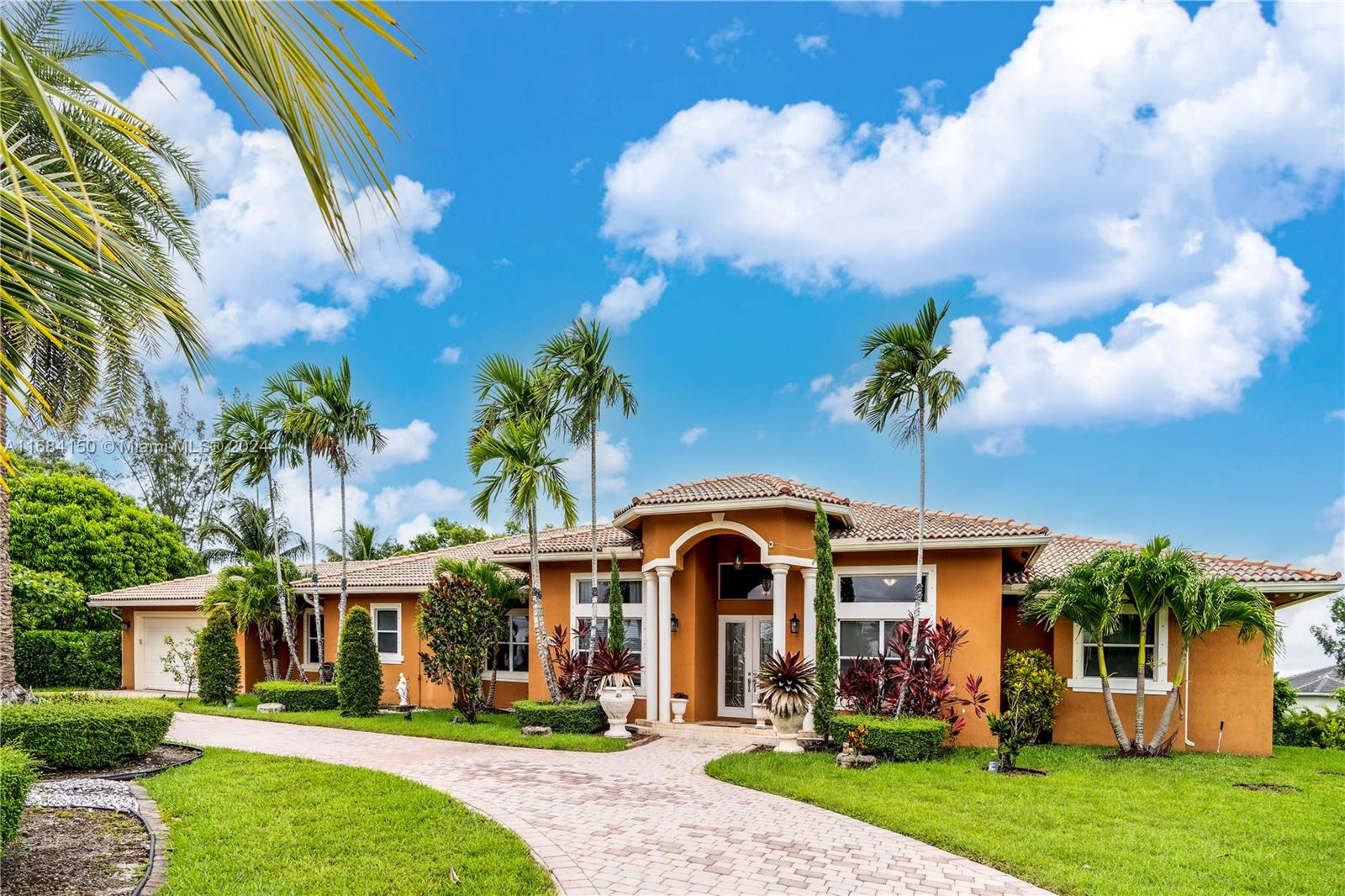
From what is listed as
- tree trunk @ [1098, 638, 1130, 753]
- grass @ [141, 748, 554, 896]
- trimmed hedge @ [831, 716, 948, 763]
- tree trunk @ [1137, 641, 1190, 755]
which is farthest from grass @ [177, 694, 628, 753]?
tree trunk @ [1137, 641, 1190, 755]

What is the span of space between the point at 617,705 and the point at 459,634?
425cm

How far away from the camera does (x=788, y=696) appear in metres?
13.5

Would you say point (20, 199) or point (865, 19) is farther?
point (865, 19)

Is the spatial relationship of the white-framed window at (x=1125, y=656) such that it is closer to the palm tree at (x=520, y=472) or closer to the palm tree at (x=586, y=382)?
the palm tree at (x=586, y=382)

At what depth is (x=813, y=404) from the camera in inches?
851

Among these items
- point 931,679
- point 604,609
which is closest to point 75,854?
point 604,609

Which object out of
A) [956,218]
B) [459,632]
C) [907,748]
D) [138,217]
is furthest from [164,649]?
[956,218]

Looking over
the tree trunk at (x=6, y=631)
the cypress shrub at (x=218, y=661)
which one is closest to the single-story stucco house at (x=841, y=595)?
the cypress shrub at (x=218, y=661)

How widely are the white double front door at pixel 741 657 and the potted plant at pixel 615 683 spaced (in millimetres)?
2296

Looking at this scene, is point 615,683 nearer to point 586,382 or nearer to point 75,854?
point 586,382

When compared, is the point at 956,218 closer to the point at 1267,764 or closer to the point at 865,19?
the point at 865,19

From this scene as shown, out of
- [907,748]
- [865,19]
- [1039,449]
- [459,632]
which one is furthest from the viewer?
[1039,449]

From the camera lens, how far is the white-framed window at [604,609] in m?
17.7

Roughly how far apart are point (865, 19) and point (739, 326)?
843 cm
